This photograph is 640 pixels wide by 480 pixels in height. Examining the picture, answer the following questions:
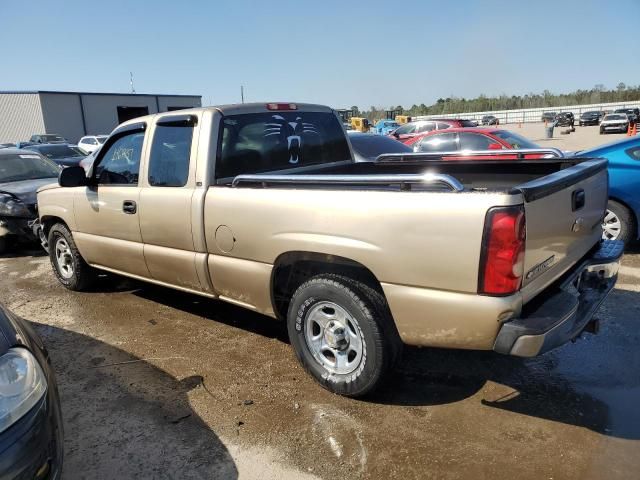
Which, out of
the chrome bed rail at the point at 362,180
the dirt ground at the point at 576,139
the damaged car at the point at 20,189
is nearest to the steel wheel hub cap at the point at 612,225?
the chrome bed rail at the point at 362,180

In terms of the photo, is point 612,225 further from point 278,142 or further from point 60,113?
point 60,113

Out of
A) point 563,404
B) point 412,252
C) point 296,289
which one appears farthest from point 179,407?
point 563,404

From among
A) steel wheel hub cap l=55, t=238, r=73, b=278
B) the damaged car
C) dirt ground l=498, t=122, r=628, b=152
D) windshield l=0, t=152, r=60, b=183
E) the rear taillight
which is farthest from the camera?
dirt ground l=498, t=122, r=628, b=152

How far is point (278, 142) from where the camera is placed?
13.9 ft

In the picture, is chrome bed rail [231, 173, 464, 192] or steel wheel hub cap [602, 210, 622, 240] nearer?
chrome bed rail [231, 173, 464, 192]

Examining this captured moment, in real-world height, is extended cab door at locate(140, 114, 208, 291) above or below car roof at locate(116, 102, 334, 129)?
below

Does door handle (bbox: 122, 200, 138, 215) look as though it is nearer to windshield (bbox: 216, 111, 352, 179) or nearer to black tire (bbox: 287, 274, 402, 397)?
windshield (bbox: 216, 111, 352, 179)

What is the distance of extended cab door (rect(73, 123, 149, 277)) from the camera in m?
4.42

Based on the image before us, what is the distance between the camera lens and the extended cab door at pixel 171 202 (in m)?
3.87

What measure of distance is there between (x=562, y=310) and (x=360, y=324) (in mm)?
1134

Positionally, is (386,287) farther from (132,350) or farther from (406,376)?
(132,350)

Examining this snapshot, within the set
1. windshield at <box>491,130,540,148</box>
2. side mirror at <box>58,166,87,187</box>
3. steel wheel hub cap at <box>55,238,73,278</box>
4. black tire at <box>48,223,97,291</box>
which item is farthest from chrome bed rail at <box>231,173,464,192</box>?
windshield at <box>491,130,540,148</box>

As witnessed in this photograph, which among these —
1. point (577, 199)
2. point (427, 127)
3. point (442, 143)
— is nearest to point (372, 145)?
point (442, 143)

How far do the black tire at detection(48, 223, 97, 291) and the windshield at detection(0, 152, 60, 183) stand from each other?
3.25 m
